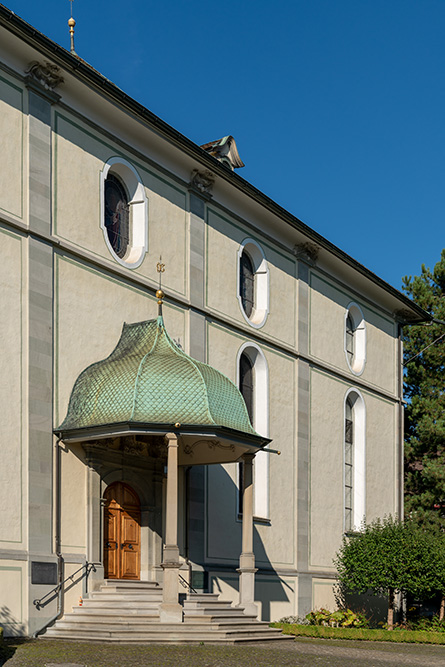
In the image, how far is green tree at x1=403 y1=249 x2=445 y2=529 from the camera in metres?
38.7

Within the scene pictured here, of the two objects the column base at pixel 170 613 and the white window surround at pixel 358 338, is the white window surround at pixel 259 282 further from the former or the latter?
the column base at pixel 170 613

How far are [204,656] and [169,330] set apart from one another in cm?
902

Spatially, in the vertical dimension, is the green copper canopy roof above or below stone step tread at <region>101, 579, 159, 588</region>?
above

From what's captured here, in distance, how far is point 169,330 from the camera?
883 inches

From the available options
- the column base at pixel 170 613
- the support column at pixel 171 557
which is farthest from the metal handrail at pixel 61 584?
the column base at pixel 170 613

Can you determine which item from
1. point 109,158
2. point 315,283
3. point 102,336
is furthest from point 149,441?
point 315,283

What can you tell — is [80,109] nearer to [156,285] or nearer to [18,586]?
[156,285]

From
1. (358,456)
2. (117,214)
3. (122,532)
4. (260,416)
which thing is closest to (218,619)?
(122,532)

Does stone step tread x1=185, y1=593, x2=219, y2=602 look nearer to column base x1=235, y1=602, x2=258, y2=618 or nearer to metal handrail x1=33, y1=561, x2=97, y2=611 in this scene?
column base x1=235, y1=602, x2=258, y2=618

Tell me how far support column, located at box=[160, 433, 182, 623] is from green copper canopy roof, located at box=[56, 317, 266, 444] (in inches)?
26.2

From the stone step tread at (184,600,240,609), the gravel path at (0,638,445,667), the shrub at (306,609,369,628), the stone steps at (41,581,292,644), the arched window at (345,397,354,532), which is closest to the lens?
the gravel path at (0,638,445,667)

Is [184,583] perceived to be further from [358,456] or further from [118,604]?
[358,456]

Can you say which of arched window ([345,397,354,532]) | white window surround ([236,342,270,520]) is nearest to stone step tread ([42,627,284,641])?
white window surround ([236,342,270,520])

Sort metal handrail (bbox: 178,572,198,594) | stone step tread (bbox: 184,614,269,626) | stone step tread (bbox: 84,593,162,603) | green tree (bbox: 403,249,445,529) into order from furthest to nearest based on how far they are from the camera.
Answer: green tree (bbox: 403,249,445,529), metal handrail (bbox: 178,572,198,594), stone step tread (bbox: 84,593,162,603), stone step tread (bbox: 184,614,269,626)
